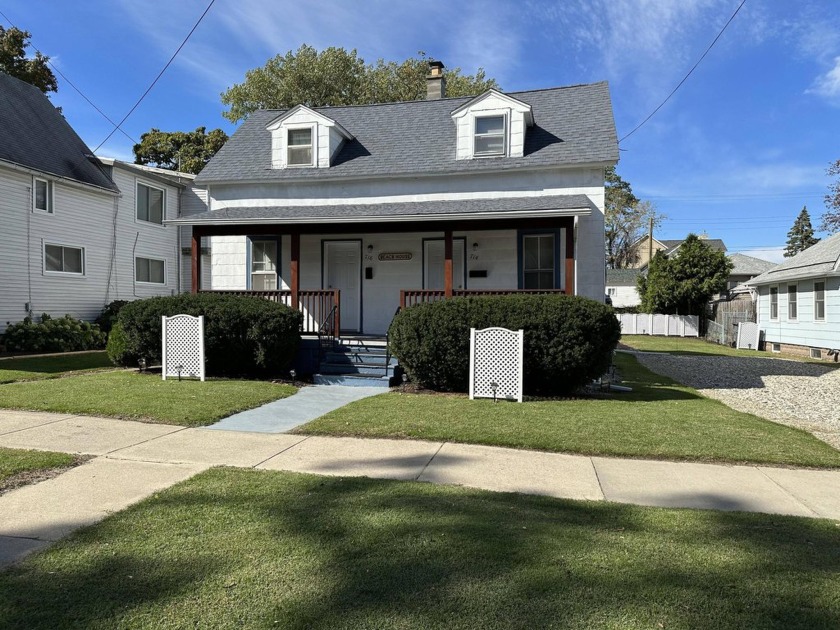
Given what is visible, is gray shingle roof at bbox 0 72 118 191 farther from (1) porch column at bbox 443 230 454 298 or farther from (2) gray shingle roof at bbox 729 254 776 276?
(2) gray shingle roof at bbox 729 254 776 276

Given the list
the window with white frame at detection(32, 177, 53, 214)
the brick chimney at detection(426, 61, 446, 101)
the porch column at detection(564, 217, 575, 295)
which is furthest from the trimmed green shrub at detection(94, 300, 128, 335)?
the porch column at detection(564, 217, 575, 295)

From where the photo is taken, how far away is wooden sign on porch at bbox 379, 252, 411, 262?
45.6 ft

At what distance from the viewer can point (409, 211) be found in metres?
13.0

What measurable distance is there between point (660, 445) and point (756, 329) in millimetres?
21065

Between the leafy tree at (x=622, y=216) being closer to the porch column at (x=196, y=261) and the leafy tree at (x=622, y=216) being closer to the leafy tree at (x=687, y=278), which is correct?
the leafy tree at (x=687, y=278)

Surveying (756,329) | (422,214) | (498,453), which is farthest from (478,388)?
(756,329)

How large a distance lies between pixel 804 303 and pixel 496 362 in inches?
661

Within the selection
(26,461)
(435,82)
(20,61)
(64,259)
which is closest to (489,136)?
(435,82)

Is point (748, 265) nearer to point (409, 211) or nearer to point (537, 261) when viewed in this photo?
point (537, 261)

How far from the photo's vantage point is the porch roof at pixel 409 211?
36.5 feet

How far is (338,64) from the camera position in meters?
31.1

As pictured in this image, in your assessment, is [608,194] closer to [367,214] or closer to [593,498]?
[367,214]

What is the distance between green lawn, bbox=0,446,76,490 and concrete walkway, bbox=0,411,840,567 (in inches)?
10.1

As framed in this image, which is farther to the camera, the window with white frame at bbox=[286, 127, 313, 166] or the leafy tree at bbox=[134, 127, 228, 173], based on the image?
the leafy tree at bbox=[134, 127, 228, 173]
